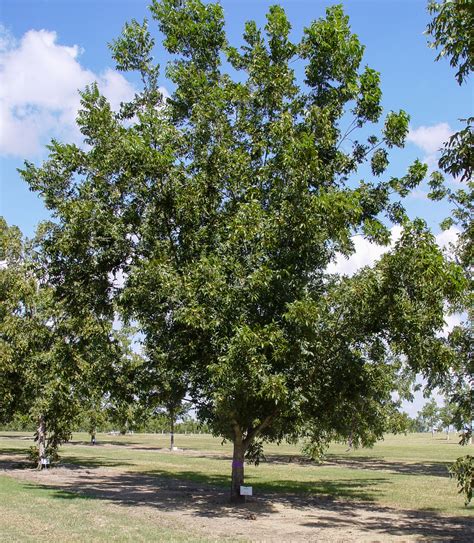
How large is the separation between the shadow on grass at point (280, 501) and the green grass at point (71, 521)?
3.95ft

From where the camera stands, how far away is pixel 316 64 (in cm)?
1709

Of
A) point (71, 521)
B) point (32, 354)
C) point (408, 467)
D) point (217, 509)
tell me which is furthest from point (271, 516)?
point (408, 467)

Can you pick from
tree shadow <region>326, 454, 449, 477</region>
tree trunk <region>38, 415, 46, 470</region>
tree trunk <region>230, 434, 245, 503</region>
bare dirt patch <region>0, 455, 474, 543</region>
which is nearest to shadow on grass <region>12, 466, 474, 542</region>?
bare dirt patch <region>0, 455, 474, 543</region>

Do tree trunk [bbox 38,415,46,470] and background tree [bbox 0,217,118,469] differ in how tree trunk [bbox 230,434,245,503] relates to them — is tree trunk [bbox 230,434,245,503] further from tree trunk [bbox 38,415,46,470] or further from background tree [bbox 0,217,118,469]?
tree trunk [bbox 38,415,46,470]

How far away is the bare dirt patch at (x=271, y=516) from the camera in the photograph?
13.1 metres

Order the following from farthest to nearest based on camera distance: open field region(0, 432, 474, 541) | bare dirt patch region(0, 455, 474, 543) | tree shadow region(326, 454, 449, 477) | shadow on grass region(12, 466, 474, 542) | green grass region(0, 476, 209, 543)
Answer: tree shadow region(326, 454, 449, 477) < shadow on grass region(12, 466, 474, 542) < bare dirt patch region(0, 455, 474, 543) < open field region(0, 432, 474, 541) < green grass region(0, 476, 209, 543)

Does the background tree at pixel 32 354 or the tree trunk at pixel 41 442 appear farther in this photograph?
the tree trunk at pixel 41 442

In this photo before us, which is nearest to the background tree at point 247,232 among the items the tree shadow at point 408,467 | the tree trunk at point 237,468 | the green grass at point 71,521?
the tree trunk at point 237,468

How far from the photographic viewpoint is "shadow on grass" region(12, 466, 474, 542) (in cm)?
1468

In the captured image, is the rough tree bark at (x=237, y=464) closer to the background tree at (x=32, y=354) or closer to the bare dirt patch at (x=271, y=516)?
the bare dirt patch at (x=271, y=516)

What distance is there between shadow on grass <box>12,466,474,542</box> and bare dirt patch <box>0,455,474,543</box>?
0.03m

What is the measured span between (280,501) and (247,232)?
1080cm

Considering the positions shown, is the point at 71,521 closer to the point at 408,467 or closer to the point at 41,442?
the point at 41,442

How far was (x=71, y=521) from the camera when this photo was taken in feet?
43.8
